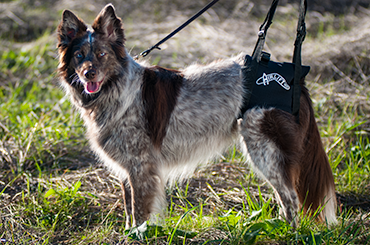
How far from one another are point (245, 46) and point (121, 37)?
4.45 m

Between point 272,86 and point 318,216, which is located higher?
point 272,86

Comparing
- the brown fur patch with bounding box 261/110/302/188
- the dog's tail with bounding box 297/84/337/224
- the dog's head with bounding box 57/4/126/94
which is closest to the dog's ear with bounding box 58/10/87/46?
the dog's head with bounding box 57/4/126/94

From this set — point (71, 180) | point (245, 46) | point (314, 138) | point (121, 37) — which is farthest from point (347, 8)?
point (71, 180)

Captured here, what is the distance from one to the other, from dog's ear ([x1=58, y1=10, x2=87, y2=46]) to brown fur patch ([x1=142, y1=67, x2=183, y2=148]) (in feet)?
2.41

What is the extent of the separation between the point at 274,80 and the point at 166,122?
1099 millimetres

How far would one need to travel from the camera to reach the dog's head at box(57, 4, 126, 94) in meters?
2.99

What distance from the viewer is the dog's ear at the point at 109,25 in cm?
305

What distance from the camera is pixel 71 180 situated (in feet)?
13.0

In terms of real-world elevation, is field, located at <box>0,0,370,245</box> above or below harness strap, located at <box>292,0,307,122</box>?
below

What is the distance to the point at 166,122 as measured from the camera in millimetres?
3240

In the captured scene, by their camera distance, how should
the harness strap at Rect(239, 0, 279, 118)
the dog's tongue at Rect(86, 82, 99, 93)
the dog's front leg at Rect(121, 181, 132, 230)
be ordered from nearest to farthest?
the dog's tongue at Rect(86, 82, 99, 93) < the harness strap at Rect(239, 0, 279, 118) < the dog's front leg at Rect(121, 181, 132, 230)

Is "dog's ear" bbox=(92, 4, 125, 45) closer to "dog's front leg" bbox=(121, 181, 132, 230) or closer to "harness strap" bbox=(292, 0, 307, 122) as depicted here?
"dog's front leg" bbox=(121, 181, 132, 230)

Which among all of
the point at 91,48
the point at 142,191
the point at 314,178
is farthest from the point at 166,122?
the point at 314,178

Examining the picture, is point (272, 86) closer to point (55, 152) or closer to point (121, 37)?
point (121, 37)
